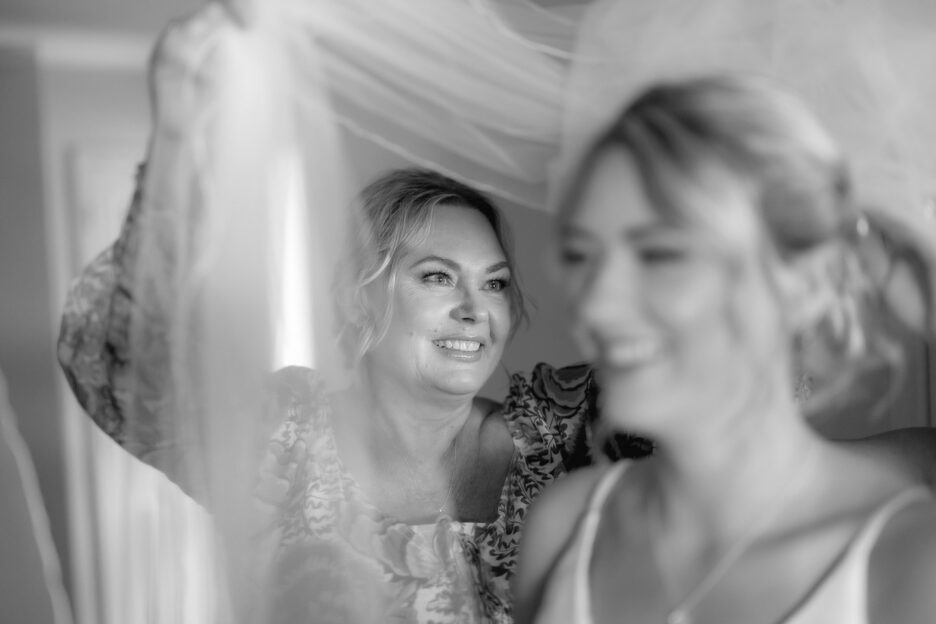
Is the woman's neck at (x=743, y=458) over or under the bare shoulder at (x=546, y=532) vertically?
over

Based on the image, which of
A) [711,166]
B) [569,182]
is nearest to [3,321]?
[569,182]

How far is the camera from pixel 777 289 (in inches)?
20.4

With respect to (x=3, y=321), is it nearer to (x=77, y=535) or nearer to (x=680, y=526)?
(x=77, y=535)

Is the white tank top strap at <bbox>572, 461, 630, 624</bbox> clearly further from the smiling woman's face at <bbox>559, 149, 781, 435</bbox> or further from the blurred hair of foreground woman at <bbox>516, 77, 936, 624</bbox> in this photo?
the smiling woman's face at <bbox>559, 149, 781, 435</bbox>

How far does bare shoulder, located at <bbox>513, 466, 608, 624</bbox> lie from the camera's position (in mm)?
669

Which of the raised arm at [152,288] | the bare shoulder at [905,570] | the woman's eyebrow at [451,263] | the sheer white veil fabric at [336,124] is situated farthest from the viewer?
the raised arm at [152,288]

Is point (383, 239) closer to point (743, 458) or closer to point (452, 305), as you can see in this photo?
point (452, 305)

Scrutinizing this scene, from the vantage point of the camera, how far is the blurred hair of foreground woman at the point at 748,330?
51 centimetres

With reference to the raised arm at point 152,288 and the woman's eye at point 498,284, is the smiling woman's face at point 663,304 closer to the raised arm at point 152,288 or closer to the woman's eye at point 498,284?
the woman's eye at point 498,284

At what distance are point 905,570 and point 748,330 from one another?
15cm

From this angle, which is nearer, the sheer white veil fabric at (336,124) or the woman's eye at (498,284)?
the sheer white veil fabric at (336,124)

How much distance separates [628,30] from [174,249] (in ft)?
1.56

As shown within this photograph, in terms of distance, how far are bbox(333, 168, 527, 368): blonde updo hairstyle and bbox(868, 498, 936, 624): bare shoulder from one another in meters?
0.34

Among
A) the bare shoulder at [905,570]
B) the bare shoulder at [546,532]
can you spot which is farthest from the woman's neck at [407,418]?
the bare shoulder at [905,570]
